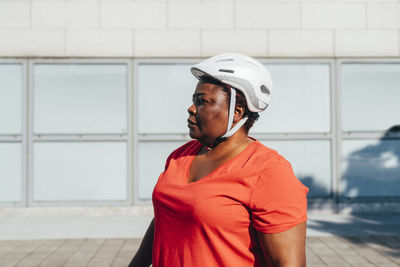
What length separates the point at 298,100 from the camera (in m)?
8.55

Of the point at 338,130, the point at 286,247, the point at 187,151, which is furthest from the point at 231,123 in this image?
the point at 338,130

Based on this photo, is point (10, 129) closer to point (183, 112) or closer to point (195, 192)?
point (183, 112)

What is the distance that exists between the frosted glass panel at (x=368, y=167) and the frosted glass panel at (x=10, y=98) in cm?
603

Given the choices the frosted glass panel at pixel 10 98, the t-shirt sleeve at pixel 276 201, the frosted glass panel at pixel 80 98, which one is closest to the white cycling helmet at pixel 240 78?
the t-shirt sleeve at pixel 276 201

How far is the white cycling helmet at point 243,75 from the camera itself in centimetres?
165

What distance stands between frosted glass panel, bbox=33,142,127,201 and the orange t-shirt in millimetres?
6866

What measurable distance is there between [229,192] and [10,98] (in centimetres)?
775

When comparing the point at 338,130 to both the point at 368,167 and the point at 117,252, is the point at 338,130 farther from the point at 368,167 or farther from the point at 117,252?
the point at 117,252

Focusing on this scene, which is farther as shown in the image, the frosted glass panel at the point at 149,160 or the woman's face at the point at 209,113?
the frosted glass panel at the point at 149,160

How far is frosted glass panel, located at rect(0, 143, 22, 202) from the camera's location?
8.34m

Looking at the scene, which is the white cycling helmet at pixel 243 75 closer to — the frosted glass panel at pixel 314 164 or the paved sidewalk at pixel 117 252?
the paved sidewalk at pixel 117 252
